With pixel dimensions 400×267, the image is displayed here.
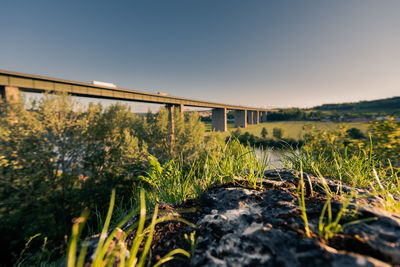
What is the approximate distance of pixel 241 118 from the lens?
6775 cm

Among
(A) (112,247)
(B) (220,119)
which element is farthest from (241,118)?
(A) (112,247)

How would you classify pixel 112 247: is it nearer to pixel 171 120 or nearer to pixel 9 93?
pixel 9 93

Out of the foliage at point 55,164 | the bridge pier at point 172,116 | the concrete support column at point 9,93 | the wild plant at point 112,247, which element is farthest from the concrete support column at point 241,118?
the wild plant at point 112,247

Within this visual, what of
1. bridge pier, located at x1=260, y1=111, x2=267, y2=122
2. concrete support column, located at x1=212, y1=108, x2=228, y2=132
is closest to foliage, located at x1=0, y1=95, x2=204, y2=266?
concrete support column, located at x1=212, y1=108, x2=228, y2=132

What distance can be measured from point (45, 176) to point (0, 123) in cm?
588

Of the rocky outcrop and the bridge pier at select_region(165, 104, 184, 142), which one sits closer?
the rocky outcrop

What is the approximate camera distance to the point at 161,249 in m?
1.17

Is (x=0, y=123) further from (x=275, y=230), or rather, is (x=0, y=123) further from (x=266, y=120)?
(x=266, y=120)

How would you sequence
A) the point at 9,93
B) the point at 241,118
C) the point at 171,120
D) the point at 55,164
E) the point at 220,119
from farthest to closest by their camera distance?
the point at 241,118 < the point at 220,119 < the point at 171,120 < the point at 55,164 < the point at 9,93

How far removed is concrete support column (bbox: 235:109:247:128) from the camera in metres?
67.4

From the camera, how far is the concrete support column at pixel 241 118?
67.4 metres

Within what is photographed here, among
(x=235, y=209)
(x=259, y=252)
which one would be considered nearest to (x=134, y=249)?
(x=259, y=252)

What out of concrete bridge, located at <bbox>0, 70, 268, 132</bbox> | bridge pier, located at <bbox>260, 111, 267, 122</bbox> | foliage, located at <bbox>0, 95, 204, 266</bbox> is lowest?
foliage, located at <bbox>0, 95, 204, 266</bbox>

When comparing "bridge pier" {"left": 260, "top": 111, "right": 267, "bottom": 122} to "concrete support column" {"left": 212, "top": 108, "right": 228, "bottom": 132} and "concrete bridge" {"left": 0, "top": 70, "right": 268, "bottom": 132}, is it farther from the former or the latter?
"concrete bridge" {"left": 0, "top": 70, "right": 268, "bottom": 132}
